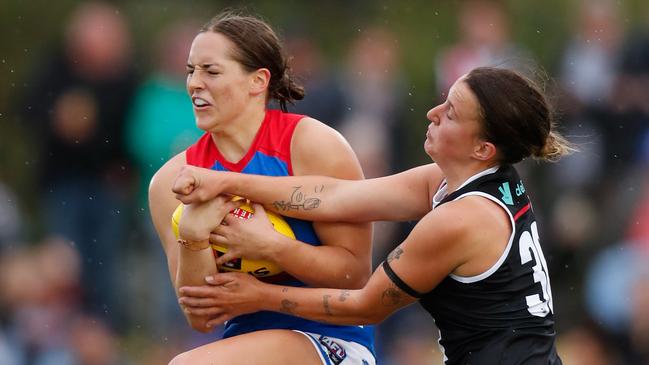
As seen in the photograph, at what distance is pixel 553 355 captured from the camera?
15.3ft

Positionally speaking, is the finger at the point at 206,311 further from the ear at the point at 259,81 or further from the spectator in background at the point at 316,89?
the spectator in background at the point at 316,89

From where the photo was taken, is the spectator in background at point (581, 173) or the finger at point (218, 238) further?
the spectator in background at point (581, 173)

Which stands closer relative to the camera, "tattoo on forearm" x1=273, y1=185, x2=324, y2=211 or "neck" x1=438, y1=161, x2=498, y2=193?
"neck" x1=438, y1=161, x2=498, y2=193

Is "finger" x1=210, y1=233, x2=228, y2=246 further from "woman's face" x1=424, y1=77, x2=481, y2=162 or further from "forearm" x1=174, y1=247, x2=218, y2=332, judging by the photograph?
"woman's face" x1=424, y1=77, x2=481, y2=162

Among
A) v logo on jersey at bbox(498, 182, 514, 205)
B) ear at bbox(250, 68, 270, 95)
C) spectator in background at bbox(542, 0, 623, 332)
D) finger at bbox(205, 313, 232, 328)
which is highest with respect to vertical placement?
ear at bbox(250, 68, 270, 95)

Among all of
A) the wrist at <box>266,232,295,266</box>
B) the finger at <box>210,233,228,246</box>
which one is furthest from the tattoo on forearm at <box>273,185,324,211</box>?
the finger at <box>210,233,228,246</box>

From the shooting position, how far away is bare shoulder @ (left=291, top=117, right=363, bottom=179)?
4.94m

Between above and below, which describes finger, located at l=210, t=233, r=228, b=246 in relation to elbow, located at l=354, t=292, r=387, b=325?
above

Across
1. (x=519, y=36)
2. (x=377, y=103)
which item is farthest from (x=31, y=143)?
(x=519, y=36)

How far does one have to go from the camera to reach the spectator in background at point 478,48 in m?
8.67

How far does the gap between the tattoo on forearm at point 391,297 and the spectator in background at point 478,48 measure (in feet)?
13.3

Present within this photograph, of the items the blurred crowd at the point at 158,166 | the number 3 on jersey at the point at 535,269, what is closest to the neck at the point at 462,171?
the number 3 on jersey at the point at 535,269

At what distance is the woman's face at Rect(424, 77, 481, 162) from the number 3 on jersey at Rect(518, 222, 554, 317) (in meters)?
0.38

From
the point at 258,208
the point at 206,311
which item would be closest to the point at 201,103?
the point at 258,208
